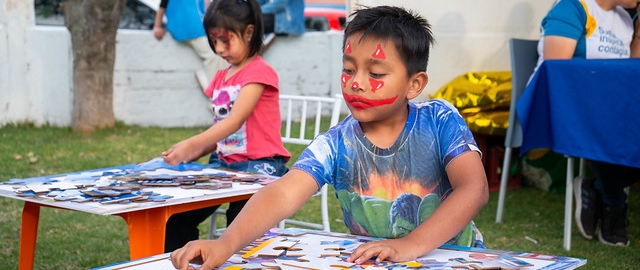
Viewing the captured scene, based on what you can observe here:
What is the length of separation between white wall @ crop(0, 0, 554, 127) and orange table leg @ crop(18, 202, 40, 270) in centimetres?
399

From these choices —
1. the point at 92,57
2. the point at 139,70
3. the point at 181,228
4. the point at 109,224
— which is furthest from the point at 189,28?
the point at 181,228

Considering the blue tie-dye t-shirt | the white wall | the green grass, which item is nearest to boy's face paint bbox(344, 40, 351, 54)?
the blue tie-dye t-shirt

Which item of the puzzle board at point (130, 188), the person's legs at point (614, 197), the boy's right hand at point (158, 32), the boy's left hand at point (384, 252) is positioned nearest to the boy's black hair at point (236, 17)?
the puzzle board at point (130, 188)

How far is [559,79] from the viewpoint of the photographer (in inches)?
169

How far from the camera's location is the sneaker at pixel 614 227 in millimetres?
4520

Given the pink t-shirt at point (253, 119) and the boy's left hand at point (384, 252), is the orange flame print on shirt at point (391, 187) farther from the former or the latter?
the pink t-shirt at point (253, 119)

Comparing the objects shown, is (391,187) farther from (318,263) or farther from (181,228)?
(181,228)

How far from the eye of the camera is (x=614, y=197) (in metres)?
4.51

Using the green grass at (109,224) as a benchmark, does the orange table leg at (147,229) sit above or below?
above

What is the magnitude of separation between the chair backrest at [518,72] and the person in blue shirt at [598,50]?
215mm

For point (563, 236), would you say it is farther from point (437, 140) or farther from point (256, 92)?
point (437, 140)

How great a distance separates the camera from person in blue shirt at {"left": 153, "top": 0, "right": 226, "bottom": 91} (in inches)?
348

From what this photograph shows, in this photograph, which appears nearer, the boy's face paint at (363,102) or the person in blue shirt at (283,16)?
the boy's face paint at (363,102)

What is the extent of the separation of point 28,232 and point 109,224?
2.23 m
